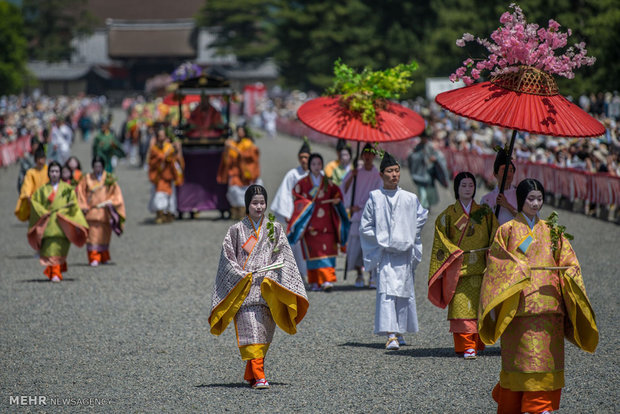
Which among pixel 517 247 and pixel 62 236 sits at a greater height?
pixel 517 247

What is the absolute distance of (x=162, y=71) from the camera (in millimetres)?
90000

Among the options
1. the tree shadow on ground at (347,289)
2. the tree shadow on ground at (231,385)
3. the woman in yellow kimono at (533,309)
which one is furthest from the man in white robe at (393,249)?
the tree shadow on ground at (347,289)

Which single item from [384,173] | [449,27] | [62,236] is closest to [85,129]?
[449,27]

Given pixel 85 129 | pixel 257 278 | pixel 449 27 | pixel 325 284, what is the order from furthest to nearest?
pixel 85 129
pixel 449 27
pixel 325 284
pixel 257 278

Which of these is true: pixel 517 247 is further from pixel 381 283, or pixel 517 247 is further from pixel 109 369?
pixel 109 369

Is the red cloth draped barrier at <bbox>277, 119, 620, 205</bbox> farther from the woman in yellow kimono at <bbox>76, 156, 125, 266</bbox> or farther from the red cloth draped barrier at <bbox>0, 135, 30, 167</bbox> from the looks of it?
the red cloth draped barrier at <bbox>0, 135, 30, 167</bbox>

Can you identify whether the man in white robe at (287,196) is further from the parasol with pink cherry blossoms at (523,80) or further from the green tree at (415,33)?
the green tree at (415,33)

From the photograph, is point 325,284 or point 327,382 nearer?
point 327,382

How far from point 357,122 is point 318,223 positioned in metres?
1.83

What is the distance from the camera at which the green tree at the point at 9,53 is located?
176 ft

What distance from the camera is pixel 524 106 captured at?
6566 millimetres

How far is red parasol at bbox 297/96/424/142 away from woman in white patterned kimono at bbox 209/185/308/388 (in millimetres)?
2569

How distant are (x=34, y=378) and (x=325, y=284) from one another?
4.48 m

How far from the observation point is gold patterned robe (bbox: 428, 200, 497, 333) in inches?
297
